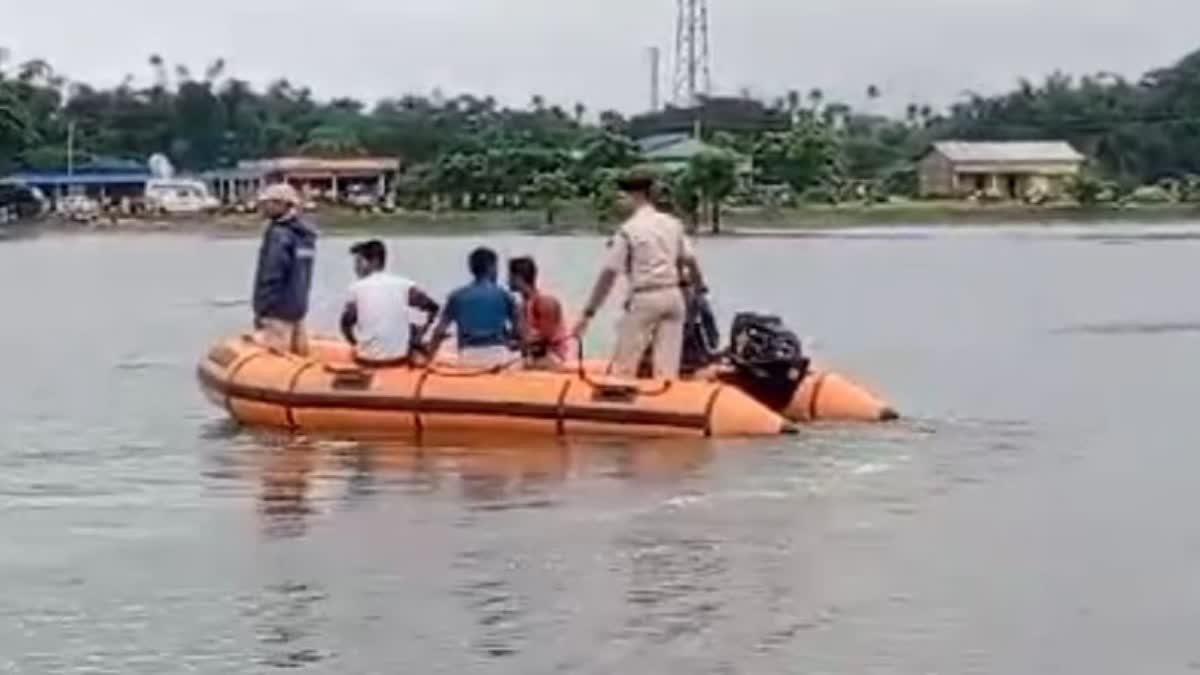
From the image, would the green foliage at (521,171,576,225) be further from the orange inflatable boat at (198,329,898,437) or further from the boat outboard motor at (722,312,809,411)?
the boat outboard motor at (722,312,809,411)

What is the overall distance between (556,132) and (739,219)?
3186cm

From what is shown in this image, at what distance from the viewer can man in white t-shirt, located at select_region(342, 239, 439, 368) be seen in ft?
65.7

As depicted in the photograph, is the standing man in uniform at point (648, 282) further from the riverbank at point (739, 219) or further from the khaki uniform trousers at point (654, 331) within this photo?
the riverbank at point (739, 219)

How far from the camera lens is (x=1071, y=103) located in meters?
147

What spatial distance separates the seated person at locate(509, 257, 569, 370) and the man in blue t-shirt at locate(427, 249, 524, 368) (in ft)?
0.78

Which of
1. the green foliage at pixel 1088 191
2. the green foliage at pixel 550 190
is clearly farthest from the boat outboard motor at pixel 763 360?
the green foliage at pixel 1088 191

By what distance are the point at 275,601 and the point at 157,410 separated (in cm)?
1188

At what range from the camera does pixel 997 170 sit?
440 feet

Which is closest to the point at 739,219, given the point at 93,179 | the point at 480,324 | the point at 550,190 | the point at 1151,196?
the point at 550,190

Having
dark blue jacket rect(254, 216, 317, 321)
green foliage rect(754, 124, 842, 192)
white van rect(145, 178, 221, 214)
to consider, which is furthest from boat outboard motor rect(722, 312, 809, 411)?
white van rect(145, 178, 221, 214)

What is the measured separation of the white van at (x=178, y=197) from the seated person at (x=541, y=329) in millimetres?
100135

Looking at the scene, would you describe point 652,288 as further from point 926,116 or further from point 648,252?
point 926,116

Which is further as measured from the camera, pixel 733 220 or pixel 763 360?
pixel 733 220

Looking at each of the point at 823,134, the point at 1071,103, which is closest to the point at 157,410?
the point at 823,134
